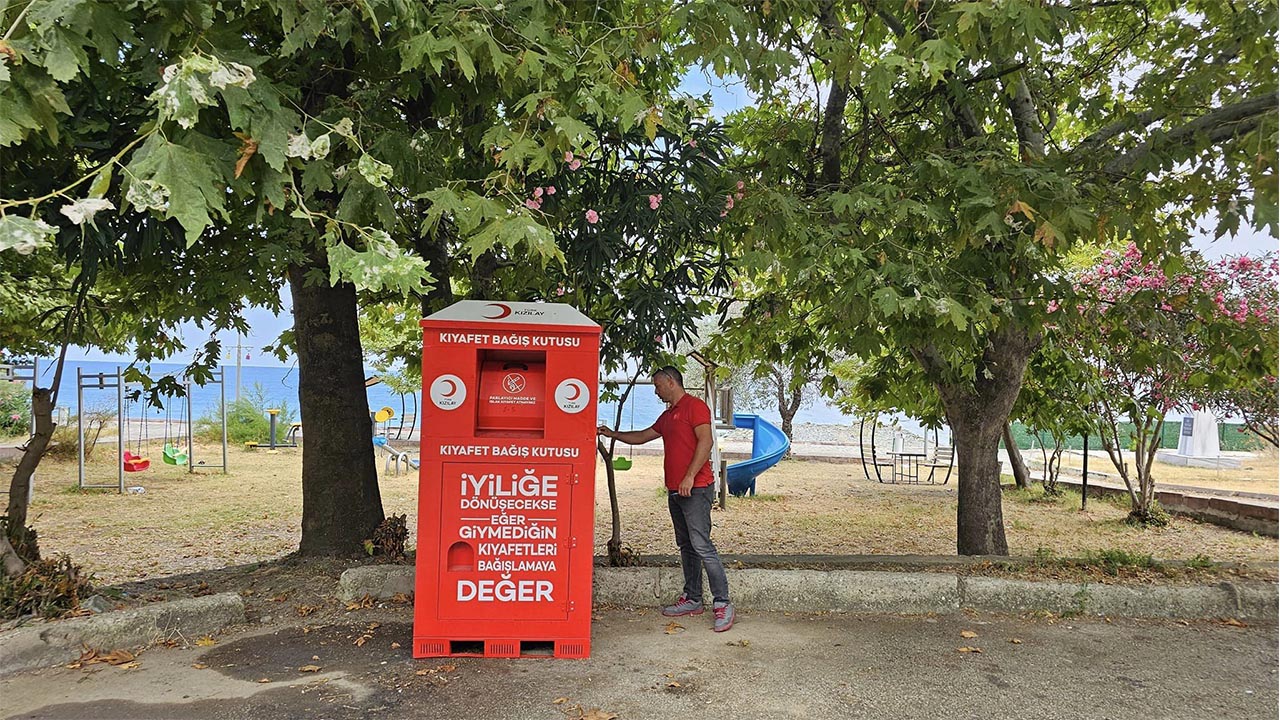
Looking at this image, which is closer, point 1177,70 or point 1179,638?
point 1179,638

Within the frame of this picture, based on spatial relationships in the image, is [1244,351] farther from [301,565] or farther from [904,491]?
[904,491]

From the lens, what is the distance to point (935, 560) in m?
6.60

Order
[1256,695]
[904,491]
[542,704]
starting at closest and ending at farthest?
[542,704], [1256,695], [904,491]

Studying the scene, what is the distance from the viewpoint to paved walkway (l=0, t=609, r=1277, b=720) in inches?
157

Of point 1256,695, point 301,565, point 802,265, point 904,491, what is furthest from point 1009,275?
point 904,491

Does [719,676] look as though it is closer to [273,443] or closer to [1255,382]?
[1255,382]

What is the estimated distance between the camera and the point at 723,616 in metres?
5.15

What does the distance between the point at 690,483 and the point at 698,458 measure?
0.16m

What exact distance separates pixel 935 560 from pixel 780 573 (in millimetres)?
1642

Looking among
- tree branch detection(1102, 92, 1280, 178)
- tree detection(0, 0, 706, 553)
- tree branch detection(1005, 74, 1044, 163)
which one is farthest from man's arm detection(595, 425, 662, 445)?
tree branch detection(1005, 74, 1044, 163)

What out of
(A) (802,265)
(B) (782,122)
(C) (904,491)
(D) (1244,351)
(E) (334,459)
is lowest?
(C) (904,491)

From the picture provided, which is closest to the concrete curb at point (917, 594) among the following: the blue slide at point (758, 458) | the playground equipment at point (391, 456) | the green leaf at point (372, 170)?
the green leaf at point (372, 170)

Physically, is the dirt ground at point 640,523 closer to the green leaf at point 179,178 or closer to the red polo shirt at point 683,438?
the red polo shirt at point 683,438

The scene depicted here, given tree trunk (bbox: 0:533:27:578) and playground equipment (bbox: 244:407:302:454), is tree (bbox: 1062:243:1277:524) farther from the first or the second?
playground equipment (bbox: 244:407:302:454)
